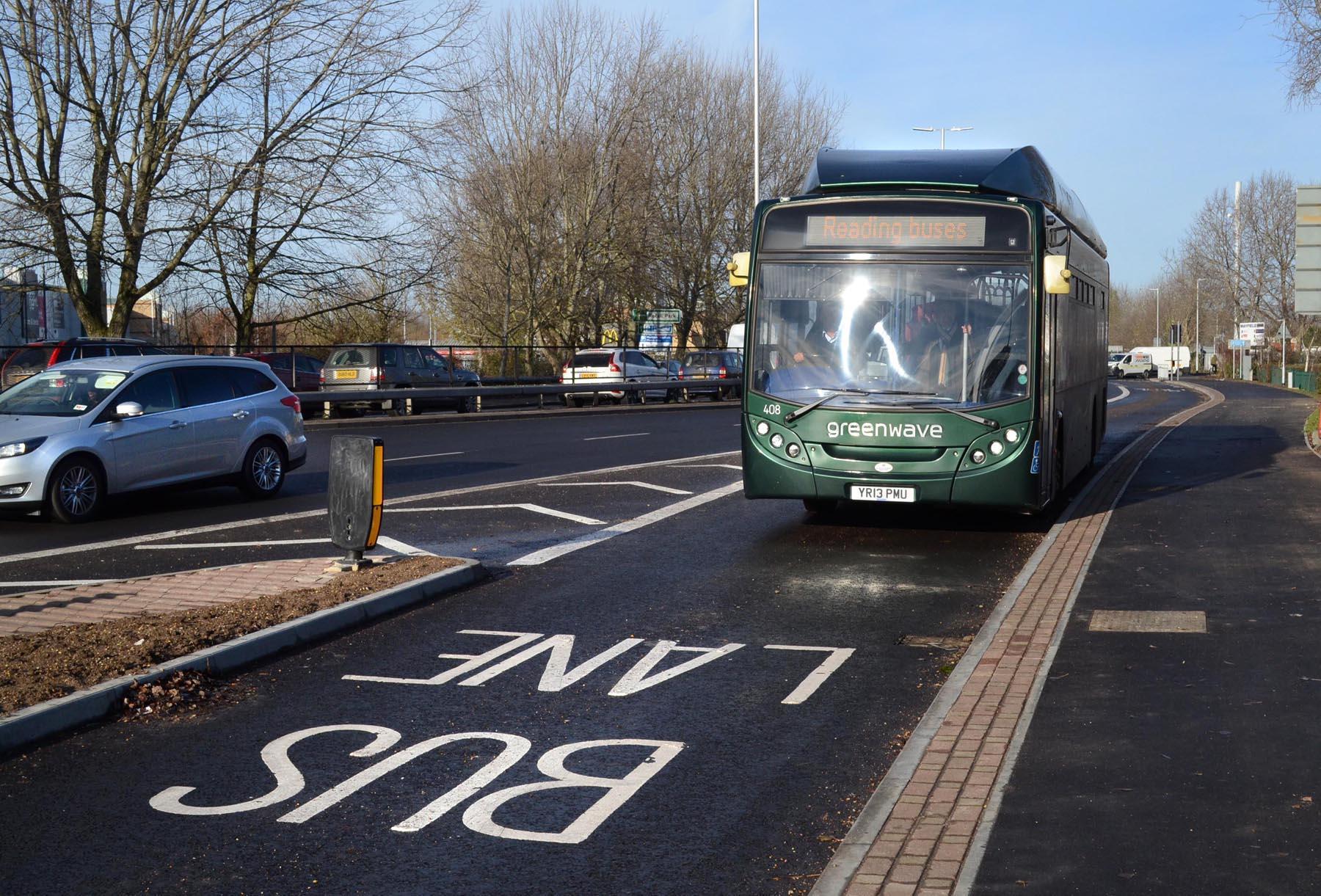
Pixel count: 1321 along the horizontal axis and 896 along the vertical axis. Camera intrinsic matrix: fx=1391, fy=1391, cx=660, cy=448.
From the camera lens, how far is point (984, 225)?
39.2ft

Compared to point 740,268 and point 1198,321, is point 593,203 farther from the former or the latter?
point 1198,321

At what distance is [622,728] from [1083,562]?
5714 mm

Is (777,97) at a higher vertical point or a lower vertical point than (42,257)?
higher

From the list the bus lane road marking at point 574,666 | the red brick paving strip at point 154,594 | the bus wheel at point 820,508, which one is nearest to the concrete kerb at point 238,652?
the bus lane road marking at point 574,666

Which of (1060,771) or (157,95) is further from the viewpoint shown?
(157,95)

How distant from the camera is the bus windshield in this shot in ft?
38.7

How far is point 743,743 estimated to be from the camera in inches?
238

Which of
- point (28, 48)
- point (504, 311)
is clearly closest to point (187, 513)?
point (28, 48)

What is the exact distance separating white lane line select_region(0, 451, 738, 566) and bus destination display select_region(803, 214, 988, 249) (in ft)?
18.4

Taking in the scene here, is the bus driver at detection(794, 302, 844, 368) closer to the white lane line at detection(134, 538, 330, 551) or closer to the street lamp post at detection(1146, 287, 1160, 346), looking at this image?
the white lane line at detection(134, 538, 330, 551)

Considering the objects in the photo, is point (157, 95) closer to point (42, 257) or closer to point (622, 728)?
point (42, 257)

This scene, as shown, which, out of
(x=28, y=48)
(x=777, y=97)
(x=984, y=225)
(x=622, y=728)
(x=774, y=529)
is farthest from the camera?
(x=777, y=97)

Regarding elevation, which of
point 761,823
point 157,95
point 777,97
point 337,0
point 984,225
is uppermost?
point 777,97

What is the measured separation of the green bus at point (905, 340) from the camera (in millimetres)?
11672
